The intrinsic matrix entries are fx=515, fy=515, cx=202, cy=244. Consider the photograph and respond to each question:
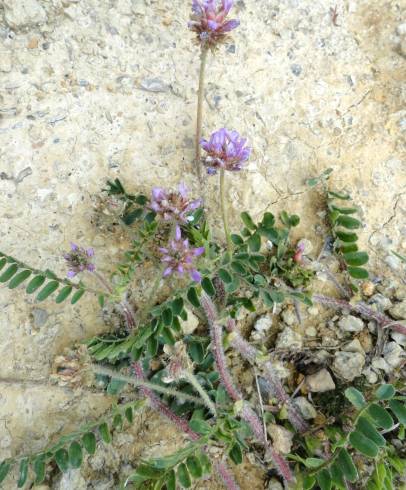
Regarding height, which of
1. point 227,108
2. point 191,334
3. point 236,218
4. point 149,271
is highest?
point 227,108

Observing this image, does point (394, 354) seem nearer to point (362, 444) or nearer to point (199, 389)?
point (362, 444)

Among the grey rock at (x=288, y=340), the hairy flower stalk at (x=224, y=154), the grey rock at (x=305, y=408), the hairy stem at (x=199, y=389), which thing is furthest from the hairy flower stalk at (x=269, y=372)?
the hairy flower stalk at (x=224, y=154)

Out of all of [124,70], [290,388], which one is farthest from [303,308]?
[124,70]

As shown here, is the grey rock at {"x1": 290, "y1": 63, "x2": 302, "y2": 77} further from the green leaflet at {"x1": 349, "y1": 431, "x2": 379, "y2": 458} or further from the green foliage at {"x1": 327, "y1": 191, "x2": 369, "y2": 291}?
the green leaflet at {"x1": 349, "y1": 431, "x2": 379, "y2": 458}

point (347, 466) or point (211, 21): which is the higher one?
point (211, 21)

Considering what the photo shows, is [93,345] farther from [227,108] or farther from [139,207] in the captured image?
[227,108]

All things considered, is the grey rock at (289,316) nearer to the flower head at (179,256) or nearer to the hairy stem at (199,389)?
the hairy stem at (199,389)

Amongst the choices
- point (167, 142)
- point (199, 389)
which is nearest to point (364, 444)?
point (199, 389)

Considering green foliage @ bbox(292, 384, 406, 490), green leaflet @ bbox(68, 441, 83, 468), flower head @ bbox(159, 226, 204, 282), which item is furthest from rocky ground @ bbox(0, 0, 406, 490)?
flower head @ bbox(159, 226, 204, 282)
